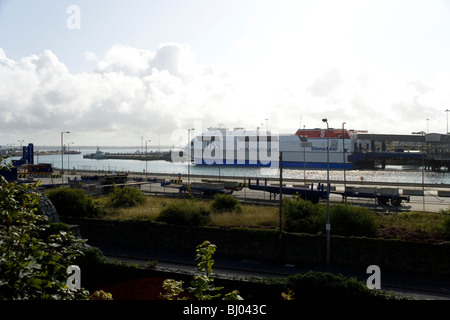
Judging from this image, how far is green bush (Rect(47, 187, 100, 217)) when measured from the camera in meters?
23.9

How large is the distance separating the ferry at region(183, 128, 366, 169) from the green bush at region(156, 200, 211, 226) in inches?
2444

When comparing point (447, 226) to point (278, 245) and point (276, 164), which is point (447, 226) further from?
point (276, 164)

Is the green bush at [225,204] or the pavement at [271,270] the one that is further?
the green bush at [225,204]

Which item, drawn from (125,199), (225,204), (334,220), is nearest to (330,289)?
(334,220)

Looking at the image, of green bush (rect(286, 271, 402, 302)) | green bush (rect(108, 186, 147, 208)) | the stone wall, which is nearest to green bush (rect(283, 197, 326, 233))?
the stone wall

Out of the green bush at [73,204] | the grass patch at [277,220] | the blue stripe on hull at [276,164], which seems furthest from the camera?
the blue stripe on hull at [276,164]

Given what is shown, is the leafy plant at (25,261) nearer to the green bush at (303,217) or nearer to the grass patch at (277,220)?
the green bush at (303,217)

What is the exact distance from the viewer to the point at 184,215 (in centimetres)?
2086

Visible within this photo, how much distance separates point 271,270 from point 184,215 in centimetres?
640

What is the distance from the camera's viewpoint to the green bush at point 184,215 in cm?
2078

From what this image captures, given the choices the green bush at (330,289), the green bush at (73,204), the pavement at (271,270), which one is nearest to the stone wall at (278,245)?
the pavement at (271,270)

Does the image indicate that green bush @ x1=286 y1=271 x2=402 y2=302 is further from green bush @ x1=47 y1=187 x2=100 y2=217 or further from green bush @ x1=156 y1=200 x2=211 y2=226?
green bush @ x1=47 y1=187 x2=100 y2=217

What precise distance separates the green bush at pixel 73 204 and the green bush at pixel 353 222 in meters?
14.5

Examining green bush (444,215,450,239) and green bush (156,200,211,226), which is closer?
green bush (444,215,450,239)
